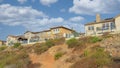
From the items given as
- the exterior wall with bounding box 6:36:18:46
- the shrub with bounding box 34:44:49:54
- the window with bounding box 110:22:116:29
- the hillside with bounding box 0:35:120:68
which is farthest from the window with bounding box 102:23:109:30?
the exterior wall with bounding box 6:36:18:46

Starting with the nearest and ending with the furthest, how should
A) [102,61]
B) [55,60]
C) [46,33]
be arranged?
1. [102,61]
2. [55,60]
3. [46,33]

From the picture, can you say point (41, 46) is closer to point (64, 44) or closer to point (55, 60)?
point (64, 44)

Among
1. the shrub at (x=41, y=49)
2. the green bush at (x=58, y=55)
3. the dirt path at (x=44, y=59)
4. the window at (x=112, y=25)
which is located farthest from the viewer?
the window at (x=112, y=25)

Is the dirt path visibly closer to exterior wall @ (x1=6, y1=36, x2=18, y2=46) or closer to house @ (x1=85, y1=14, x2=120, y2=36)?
house @ (x1=85, y1=14, x2=120, y2=36)

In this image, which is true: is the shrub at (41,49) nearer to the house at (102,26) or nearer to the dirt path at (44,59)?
the dirt path at (44,59)

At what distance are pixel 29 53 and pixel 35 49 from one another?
181 cm

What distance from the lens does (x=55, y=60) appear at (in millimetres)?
51250

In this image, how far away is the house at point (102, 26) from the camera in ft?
193

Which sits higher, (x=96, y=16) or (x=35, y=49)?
(x=96, y=16)

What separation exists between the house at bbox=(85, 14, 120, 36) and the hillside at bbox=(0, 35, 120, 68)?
6.60 m

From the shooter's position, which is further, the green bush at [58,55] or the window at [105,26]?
the window at [105,26]

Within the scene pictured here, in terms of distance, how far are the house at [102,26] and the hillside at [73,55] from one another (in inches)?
260

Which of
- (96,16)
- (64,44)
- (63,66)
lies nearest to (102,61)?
(63,66)

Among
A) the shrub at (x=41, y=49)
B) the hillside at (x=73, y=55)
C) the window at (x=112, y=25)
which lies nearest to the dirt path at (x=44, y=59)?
the hillside at (x=73, y=55)
